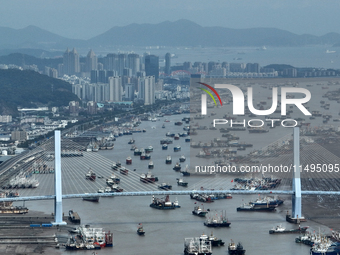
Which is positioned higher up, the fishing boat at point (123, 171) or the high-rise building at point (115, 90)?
the high-rise building at point (115, 90)

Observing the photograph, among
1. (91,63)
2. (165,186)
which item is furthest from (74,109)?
(91,63)

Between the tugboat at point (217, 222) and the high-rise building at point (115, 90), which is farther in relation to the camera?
the high-rise building at point (115, 90)

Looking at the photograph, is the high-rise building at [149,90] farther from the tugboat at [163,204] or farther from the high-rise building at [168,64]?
the tugboat at [163,204]

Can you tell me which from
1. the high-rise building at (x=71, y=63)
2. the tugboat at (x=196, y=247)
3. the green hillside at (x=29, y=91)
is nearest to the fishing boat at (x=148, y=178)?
the tugboat at (x=196, y=247)

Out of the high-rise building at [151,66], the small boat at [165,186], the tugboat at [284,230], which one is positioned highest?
the high-rise building at [151,66]

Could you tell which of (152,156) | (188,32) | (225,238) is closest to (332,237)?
(225,238)
